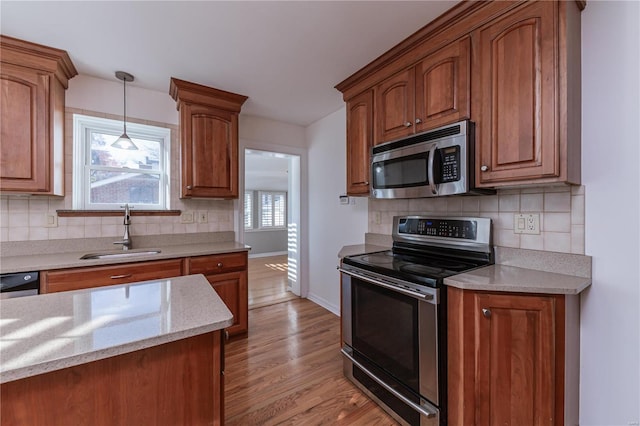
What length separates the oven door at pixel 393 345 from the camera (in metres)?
1.44

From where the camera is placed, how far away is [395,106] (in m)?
2.03

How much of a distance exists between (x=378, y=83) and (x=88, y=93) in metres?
2.55

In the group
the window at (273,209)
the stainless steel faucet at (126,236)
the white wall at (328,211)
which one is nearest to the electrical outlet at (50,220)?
the stainless steel faucet at (126,236)

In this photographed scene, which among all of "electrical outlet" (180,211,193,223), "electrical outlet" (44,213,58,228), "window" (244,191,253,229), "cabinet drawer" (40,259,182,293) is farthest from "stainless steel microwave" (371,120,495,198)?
"window" (244,191,253,229)

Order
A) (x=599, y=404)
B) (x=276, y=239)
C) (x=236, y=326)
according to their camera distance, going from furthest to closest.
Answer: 1. (x=276, y=239)
2. (x=236, y=326)
3. (x=599, y=404)

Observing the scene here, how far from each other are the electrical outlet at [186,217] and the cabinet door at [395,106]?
2.03 meters

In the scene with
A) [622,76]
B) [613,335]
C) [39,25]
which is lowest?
[613,335]

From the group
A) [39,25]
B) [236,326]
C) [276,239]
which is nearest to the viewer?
[39,25]

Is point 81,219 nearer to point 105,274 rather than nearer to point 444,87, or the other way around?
point 105,274

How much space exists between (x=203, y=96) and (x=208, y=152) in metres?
0.53

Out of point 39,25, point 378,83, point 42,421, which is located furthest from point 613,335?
point 39,25

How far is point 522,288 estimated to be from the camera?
1.24 m

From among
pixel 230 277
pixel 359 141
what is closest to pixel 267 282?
pixel 230 277

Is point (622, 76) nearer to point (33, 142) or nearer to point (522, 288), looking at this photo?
point (522, 288)
